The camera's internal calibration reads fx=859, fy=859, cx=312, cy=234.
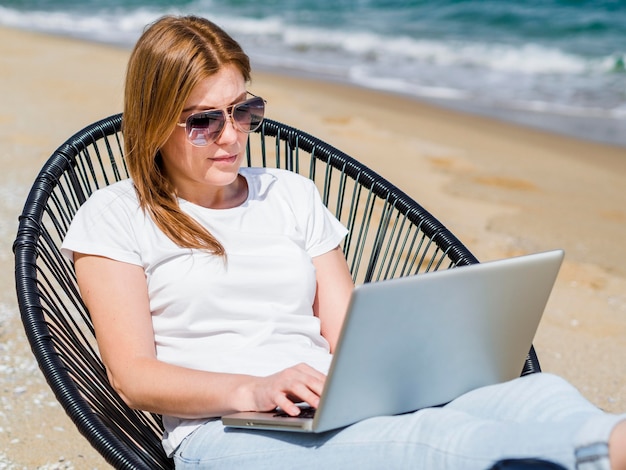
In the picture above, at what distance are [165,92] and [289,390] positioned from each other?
26.2 inches

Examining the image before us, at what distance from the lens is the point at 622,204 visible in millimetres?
4973

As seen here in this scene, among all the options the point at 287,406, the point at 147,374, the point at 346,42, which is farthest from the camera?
the point at 346,42

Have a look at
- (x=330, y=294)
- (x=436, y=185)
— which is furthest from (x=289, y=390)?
(x=436, y=185)

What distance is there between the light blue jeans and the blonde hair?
0.45m

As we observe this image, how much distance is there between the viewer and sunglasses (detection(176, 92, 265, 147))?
1.76 meters

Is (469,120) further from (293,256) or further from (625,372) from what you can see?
(293,256)

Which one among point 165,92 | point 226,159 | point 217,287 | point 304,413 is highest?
point 165,92

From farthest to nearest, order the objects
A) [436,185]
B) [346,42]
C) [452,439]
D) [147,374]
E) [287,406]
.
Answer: [346,42] < [436,185] < [147,374] < [287,406] < [452,439]

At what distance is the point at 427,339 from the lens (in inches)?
55.4

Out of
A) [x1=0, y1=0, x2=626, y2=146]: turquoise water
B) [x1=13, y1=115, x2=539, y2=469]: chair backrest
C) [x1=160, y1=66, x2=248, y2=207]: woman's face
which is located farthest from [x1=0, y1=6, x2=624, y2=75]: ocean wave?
[x1=160, y1=66, x2=248, y2=207]: woman's face

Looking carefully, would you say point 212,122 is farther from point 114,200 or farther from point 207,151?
point 114,200

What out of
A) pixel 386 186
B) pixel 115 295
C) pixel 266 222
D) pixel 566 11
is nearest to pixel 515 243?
pixel 386 186

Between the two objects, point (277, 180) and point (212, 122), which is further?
point (277, 180)

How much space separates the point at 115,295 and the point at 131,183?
304 millimetres
